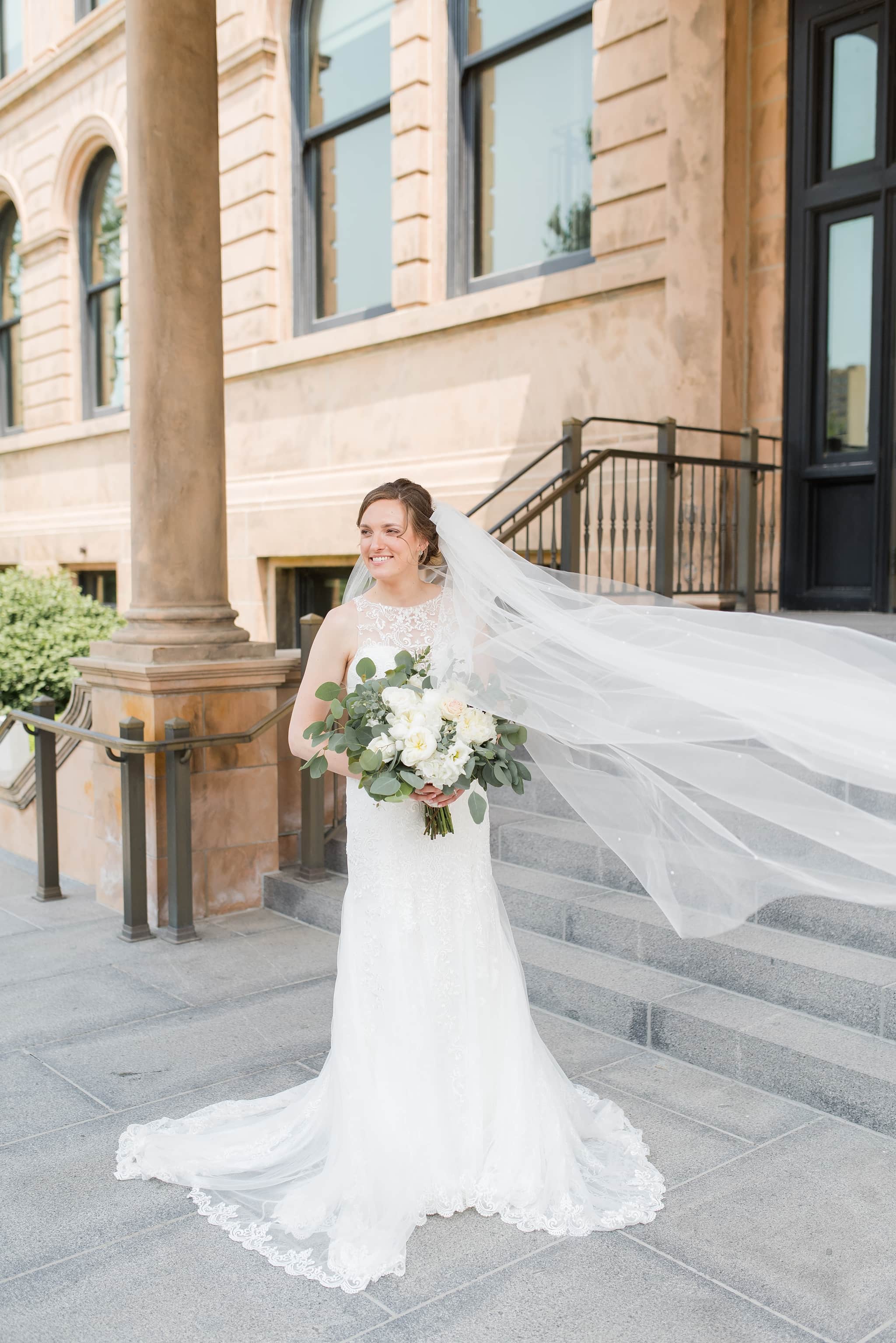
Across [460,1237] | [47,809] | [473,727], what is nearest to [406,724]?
[473,727]

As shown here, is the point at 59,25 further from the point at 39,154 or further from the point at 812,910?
the point at 812,910

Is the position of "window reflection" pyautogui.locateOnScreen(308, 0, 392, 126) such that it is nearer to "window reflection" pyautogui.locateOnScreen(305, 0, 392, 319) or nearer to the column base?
"window reflection" pyautogui.locateOnScreen(305, 0, 392, 319)

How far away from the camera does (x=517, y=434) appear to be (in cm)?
945

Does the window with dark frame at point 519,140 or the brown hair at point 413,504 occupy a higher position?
the window with dark frame at point 519,140

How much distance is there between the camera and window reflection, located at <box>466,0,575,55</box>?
31.2ft

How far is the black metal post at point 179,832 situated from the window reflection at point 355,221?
6.89 meters

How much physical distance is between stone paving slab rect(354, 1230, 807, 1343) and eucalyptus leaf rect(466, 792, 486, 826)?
3.52 feet

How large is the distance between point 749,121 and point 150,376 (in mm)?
4974

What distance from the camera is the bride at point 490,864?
2953 millimetres

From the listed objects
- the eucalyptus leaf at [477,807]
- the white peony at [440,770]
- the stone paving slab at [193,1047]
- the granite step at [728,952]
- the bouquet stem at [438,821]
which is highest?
the white peony at [440,770]

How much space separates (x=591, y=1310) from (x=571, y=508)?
17.4ft

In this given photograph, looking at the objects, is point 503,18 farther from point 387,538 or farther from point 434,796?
point 434,796

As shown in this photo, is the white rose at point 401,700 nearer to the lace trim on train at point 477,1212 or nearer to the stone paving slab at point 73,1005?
the lace trim on train at point 477,1212

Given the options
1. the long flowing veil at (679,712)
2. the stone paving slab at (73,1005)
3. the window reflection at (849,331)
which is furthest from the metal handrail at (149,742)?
the window reflection at (849,331)
